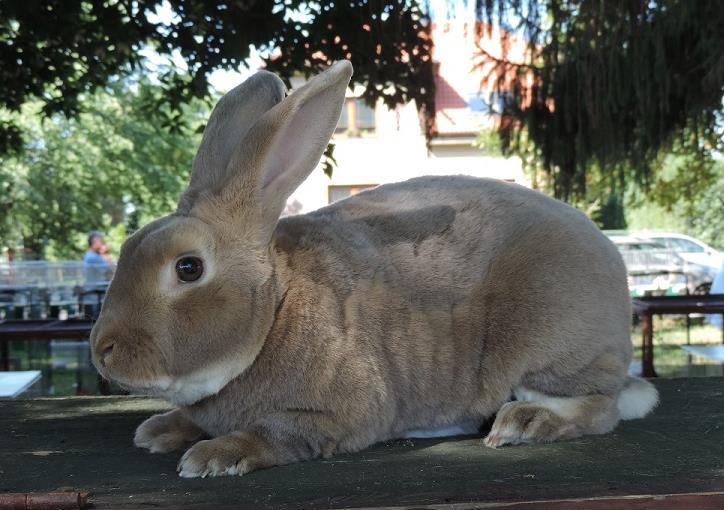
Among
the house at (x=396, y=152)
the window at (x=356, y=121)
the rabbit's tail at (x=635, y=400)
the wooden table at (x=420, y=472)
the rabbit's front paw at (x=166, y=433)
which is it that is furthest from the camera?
the window at (x=356, y=121)

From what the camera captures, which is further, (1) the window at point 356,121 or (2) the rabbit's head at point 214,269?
(1) the window at point 356,121

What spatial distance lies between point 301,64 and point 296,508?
4440 mm

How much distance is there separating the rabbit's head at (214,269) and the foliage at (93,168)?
21.1 m

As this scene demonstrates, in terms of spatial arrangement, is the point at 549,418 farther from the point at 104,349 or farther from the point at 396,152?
the point at 396,152

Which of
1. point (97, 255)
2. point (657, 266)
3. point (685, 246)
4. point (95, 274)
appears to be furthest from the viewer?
point (685, 246)

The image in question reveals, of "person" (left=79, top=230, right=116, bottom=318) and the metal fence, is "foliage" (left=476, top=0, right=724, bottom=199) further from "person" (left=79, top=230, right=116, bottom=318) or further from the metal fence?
"person" (left=79, top=230, right=116, bottom=318)

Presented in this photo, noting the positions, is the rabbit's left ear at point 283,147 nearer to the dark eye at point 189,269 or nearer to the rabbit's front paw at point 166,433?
the dark eye at point 189,269

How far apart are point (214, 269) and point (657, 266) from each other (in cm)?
1789

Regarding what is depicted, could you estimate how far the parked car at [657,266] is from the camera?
1681cm

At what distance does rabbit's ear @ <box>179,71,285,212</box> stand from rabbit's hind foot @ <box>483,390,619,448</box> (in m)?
0.97

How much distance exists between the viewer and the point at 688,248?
20438 mm

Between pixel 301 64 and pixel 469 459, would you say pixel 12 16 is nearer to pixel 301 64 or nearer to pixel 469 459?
pixel 301 64

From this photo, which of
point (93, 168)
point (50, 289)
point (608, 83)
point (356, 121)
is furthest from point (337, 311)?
point (93, 168)

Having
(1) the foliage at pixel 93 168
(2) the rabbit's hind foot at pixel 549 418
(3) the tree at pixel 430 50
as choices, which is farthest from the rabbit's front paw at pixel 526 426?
(1) the foliage at pixel 93 168
